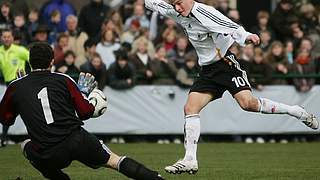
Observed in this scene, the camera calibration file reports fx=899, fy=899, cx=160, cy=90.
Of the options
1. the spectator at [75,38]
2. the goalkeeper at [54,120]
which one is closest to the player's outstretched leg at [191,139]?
the goalkeeper at [54,120]

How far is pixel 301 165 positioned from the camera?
12.9 metres

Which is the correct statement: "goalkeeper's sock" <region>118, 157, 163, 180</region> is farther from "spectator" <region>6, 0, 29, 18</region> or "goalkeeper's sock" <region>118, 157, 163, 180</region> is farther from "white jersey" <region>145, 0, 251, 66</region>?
"spectator" <region>6, 0, 29, 18</region>

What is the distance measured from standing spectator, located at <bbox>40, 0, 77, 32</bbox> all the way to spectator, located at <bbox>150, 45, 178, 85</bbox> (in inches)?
94.1

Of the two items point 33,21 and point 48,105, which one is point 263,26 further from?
point 48,105

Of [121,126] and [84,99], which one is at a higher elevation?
[84,99]

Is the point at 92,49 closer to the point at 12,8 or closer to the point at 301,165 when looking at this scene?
the point at 12,8

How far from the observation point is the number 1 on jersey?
27.5 ft

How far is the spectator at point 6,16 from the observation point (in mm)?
18656

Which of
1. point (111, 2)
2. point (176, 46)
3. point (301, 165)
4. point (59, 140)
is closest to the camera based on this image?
point (59, 140)

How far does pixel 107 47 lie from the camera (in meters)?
18.4

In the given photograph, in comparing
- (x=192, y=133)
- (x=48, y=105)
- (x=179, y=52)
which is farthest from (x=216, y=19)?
(x=179, y=52)

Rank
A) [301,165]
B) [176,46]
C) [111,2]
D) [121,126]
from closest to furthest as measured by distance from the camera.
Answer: [301,165] → [121,126] → [176,46] → [111,2]

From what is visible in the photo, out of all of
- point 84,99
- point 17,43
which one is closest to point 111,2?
point 17,43

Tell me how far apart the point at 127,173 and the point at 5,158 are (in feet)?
18.1
